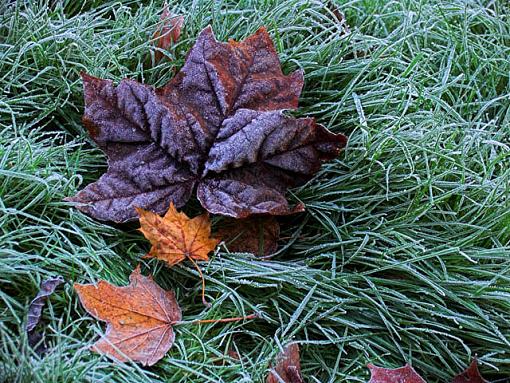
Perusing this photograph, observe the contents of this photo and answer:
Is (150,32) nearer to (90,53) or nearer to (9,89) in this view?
(90,53)

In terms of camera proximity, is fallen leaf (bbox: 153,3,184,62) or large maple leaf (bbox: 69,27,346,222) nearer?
large maple leaf (bbox: 69,27,346,222)

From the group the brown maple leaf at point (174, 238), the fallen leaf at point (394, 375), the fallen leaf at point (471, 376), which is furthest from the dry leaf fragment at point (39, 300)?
the fallen leaf at point (471, 376)

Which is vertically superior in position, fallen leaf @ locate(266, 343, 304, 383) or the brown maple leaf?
the brown maple leaf

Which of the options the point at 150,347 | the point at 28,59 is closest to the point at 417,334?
the point at 150,347

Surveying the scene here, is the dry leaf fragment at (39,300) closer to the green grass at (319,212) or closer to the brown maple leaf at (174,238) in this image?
the green grass at (319,212)

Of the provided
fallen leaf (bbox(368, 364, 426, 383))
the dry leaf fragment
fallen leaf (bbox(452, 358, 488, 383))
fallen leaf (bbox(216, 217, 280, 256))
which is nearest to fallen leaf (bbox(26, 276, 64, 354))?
the dry leaf fragment

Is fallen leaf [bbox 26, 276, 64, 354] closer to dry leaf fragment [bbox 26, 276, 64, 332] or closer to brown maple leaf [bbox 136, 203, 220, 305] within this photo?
dry leaf fragment [bbox 26, 276, 64, 332]

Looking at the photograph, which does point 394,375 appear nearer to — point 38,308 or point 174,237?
point 174,237
